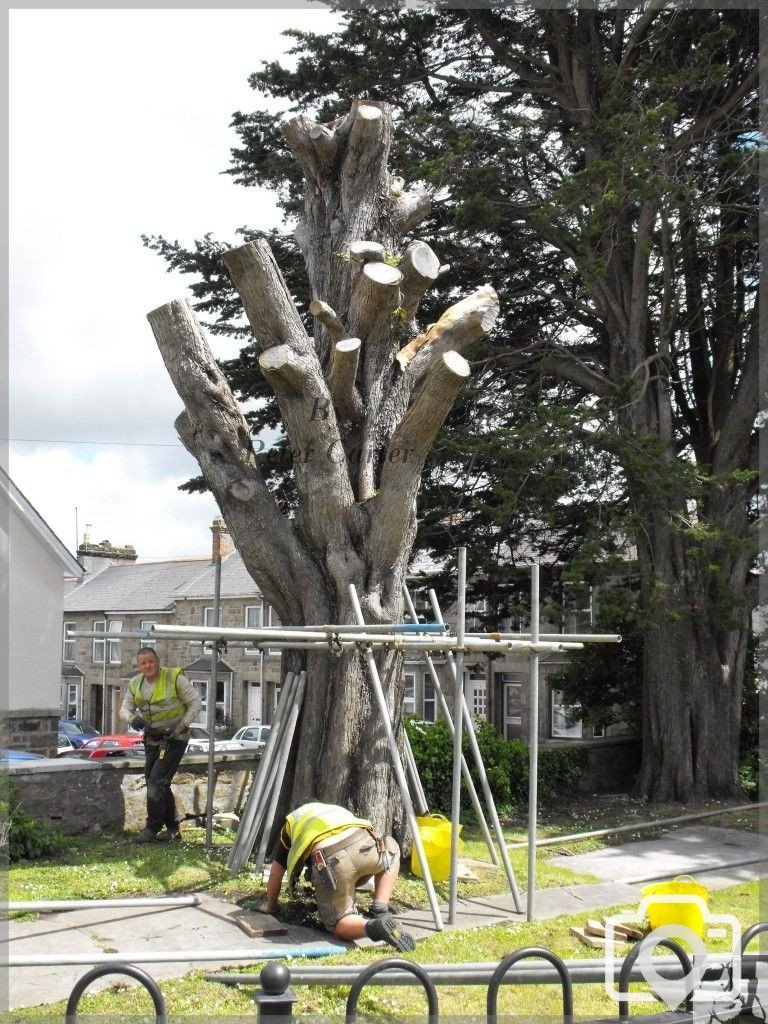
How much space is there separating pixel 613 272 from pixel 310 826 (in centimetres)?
1172

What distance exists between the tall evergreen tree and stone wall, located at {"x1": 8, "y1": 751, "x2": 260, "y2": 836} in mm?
5204

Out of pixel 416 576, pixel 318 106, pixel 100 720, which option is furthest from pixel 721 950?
pixel 100 720

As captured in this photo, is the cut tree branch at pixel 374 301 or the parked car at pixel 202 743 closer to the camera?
the cut tree branch at pixel 374 301

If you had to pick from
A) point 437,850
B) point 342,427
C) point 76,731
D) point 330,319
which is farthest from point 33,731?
point 76,731

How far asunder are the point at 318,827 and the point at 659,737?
963 cm

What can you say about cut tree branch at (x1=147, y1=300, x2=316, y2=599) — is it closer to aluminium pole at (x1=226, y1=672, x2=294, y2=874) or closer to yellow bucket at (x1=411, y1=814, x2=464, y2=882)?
aluminium pole at (x1=226, y1=672, x2=294, y2=874)

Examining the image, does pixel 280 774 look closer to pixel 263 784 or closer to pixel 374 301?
pixel 263 784

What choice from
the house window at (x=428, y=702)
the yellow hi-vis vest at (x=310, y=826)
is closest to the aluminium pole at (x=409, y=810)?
the yellow hi-vis vest at (x=310, y=826)

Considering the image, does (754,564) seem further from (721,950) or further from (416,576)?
(721,950)

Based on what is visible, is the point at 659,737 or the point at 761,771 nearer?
the point at 659,737

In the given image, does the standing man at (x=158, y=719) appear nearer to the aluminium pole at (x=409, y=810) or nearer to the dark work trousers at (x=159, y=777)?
the dark work trousers at (x=159, y=777)

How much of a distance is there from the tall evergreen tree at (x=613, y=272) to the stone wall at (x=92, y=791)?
520 cm

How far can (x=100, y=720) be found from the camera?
46.8m

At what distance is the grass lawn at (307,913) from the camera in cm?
542
